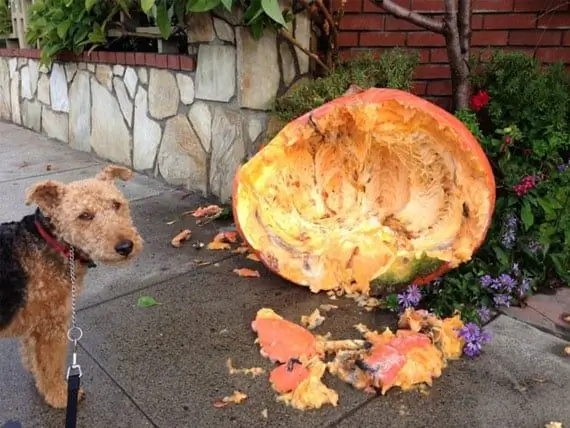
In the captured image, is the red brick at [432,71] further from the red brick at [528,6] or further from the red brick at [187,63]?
the red brick at [187,63]

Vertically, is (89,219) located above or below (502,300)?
above

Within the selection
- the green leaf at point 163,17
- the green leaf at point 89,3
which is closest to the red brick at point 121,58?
the green leaf at point 89,3

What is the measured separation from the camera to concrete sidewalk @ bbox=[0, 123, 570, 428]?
7.65ft

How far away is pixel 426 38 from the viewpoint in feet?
14.2

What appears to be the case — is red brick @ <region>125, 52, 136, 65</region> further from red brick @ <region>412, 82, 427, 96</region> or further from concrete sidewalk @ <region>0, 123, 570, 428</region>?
red brick @ <region>412, 82, 427, 96</region>

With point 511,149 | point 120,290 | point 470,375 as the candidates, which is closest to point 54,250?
point 120,290

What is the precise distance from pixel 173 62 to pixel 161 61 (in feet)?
0.69

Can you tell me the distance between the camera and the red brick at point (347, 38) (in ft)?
14.4

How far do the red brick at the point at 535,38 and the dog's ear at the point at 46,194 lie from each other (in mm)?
3521

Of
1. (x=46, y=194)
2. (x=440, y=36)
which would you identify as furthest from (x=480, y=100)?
(x=46, y=194)

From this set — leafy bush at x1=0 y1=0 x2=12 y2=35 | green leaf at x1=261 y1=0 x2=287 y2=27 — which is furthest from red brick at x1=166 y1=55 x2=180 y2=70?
leafy bush at x1=0 y1=0 x2=12 y2=35

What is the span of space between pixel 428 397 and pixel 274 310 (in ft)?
3.47

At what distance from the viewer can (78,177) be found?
579 centimetres

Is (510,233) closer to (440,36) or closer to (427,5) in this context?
(440,36)
